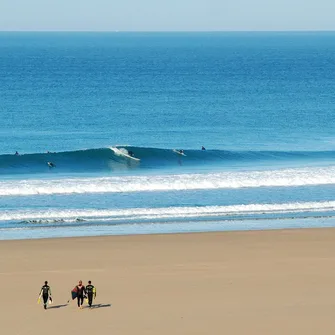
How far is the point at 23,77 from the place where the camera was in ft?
375

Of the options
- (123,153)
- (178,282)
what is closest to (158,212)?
(178,282)

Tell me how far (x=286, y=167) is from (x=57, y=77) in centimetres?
6970

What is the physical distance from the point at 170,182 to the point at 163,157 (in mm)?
8806

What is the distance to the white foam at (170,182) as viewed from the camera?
42.9 m

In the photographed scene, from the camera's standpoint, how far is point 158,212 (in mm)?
37875

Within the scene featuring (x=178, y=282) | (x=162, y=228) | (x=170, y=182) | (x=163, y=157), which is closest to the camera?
(x=178, y=282)

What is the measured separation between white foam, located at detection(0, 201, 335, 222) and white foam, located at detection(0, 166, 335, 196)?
474 centimetres

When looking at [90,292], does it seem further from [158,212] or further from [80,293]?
[158,212]

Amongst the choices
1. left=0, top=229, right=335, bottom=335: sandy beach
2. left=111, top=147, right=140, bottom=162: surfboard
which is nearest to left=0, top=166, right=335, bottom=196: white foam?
left=111, top=147, right=140, bottom=162: surfboard

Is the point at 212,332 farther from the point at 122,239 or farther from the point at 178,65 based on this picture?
the point at 178,65

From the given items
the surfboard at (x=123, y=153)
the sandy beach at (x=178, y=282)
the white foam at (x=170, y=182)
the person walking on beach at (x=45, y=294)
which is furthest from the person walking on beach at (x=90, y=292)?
the surfboard at (x=123, y=153)

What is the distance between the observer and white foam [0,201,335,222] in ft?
120

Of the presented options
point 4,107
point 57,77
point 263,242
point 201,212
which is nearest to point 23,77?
point 57,77

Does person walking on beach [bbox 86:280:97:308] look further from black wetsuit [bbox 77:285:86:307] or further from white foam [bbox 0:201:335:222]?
white foam [bbox 0:201:335:222]
